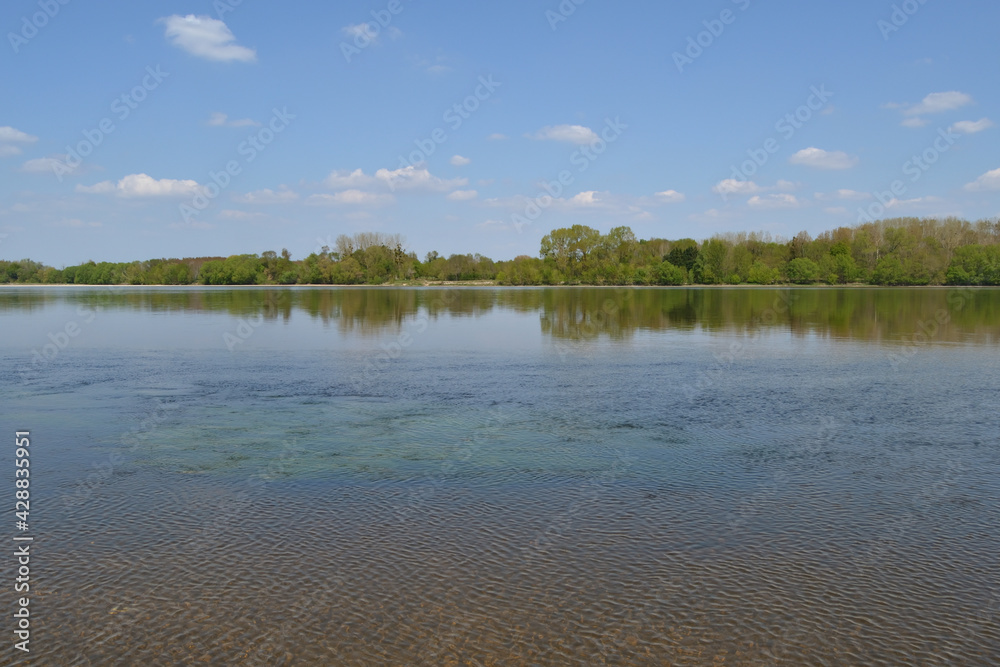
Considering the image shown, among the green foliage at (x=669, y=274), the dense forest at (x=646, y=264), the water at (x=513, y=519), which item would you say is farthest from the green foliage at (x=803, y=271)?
the water at (x=513, y=519)

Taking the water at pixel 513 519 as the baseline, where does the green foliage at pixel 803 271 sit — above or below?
above

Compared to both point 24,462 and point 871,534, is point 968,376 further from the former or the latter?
point 24,462

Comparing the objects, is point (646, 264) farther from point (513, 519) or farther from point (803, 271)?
point (513, 519)

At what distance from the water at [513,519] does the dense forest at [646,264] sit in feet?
367

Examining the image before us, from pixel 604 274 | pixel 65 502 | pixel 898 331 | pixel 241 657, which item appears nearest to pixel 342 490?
pixel 65 502

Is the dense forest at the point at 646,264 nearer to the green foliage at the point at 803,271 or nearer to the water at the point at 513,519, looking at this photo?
the green foliage at the point at 803,271

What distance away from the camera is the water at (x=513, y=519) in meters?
4.85

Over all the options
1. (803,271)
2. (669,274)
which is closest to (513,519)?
(669,274)

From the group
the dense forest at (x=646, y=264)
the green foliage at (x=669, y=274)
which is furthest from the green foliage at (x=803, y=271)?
the green foliage at (x=669, y=274)

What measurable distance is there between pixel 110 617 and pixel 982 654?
19.1 feet

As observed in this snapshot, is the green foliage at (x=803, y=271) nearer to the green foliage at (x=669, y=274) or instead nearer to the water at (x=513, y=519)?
the green foliage at (x=669, y=274)

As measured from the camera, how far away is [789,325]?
3086cm

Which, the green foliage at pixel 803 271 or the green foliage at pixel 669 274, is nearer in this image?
the green foliage at pixel 803 271

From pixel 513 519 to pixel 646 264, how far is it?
134m
